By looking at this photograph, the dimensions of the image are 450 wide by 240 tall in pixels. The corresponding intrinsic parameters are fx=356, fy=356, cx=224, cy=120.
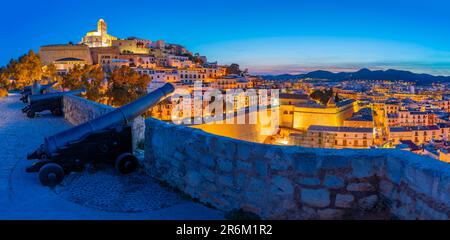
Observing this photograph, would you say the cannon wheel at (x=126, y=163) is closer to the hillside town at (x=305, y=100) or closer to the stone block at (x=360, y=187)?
the stone block at (x=360, y=187)

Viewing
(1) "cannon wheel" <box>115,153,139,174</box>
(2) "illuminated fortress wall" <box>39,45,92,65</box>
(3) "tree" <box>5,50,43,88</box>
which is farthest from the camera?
(2) "illuminated fortress wall" <box>39,45,92,65</box>

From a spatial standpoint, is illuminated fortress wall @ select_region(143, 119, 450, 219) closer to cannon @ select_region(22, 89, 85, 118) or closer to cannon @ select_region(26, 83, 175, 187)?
cannon @ select_region(26, 83, 175, 187)

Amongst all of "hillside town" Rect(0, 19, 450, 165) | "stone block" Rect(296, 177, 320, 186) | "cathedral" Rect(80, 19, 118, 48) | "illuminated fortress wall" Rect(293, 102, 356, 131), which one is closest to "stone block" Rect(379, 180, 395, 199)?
"stone block" Rect(296, 177, 320, 186)

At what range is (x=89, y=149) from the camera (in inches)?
186

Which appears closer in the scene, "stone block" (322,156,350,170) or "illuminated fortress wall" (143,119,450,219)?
"illuminated fortress wall" (143,119,450,219)

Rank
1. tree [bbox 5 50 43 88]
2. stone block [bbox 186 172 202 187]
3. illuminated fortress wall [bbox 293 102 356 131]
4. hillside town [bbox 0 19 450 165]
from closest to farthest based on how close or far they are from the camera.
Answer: stone block [bbox 186 172 202 187] < hillside town [bbox 0 19 450 165] < tree [bbox 5 50 43 88] < illuminated fortress wall [bbox 293 102 356 131]

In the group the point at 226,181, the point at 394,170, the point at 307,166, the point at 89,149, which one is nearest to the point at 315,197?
the point at 307,166

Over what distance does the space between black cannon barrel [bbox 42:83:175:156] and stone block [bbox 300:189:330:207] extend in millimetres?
2968

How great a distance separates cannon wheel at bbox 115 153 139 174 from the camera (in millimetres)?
4676

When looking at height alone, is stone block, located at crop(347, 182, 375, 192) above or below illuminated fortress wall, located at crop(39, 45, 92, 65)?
below
